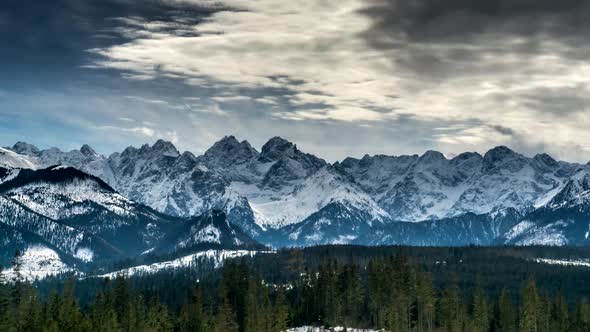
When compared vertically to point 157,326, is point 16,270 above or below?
above

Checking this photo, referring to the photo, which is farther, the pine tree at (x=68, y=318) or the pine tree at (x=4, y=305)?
the pine tree at (x=68, y=318)

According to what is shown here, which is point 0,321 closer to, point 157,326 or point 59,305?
point 59,305

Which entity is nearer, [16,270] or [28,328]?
[28,328]

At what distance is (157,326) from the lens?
19950 centimetres

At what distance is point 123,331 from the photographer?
19662 centimetres

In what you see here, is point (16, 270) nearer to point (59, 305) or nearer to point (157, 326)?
point (59, 305)

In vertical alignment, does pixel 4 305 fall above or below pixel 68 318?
above

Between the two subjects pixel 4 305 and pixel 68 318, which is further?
pixel 4 305

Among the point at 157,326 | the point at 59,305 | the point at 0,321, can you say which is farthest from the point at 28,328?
the point at 157,326

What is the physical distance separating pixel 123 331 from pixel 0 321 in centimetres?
3302

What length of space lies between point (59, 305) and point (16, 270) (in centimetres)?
1469

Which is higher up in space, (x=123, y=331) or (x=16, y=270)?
(x=16, y=270)

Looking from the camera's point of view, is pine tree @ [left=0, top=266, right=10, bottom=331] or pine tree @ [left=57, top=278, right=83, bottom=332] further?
pine tree @ [left=57, top=278, right=83, bottom=332]

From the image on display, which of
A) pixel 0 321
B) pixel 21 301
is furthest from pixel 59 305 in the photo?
pixel 0 321
